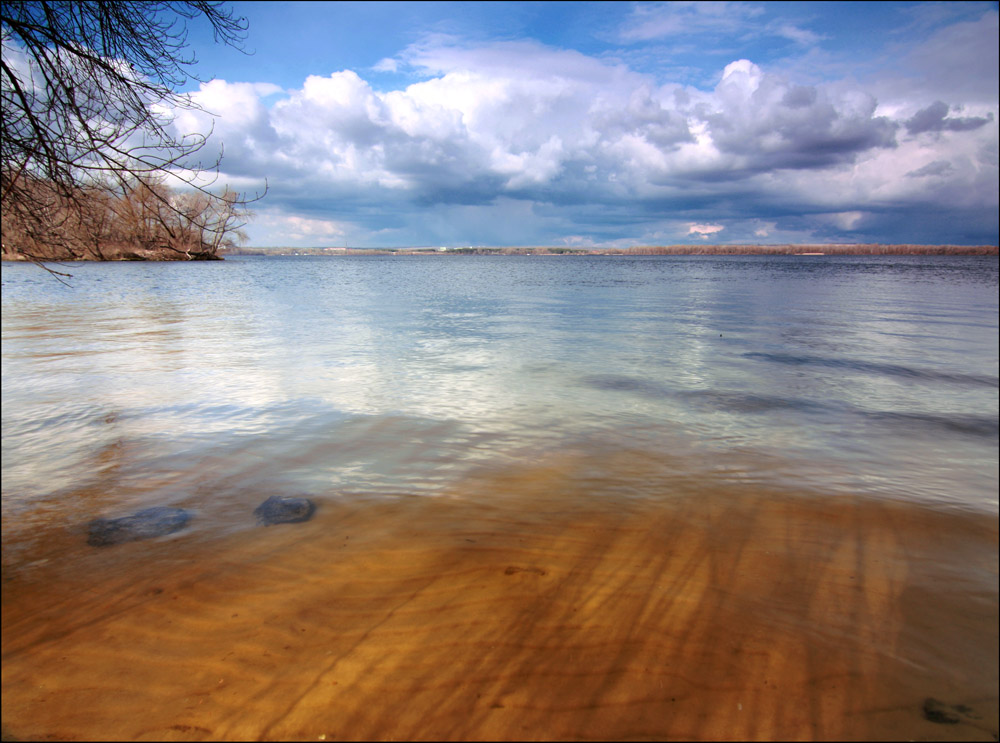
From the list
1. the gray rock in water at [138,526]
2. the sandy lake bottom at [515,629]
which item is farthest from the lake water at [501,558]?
the gray rock in water at [138,526]

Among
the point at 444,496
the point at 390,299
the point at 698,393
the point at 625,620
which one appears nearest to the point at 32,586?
the point at 444,496

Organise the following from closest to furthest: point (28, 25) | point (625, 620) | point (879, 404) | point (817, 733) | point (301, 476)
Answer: point (817, 733), point (625, 620), point (28, 25), point (301, 476), point (879, 404)

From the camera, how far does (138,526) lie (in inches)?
174

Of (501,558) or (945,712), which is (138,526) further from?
(945,712)

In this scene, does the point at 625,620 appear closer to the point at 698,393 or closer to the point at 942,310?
the point at 698,393

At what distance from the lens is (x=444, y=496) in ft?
16.7

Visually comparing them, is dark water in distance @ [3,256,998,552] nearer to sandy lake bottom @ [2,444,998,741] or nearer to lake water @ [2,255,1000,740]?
lake water @ [2,255,1000,740]

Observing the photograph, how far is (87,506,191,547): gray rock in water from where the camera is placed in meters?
4.21

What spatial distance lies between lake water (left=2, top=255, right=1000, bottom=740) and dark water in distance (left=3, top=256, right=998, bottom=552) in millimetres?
65

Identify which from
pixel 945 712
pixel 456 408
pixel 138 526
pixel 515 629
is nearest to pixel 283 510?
pixel 138 526

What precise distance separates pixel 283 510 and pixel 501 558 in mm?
2136

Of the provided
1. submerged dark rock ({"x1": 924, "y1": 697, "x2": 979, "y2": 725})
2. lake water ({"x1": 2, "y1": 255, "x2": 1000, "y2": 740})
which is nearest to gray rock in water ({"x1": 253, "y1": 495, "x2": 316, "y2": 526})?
lake water ({"x1": 2, "y1": 255, "x2": 1000, "y2": 740})

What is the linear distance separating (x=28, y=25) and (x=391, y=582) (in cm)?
496

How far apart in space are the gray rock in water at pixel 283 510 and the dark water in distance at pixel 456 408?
8.8 inches
